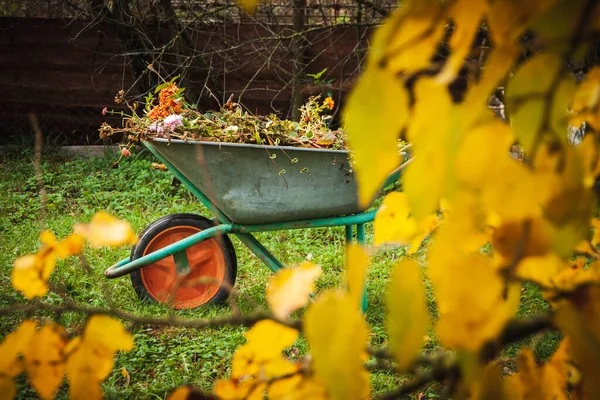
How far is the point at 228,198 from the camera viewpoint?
210cm

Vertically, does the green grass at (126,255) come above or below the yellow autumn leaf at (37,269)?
below

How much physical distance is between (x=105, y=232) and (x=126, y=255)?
2.82 meters

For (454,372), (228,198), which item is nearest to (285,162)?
(228,198)

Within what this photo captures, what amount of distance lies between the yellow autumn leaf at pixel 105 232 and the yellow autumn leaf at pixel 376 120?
9.6 inches

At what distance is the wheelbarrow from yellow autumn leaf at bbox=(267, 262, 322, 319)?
5.12 feet

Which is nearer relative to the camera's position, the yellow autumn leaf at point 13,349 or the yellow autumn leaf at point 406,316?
the yellow autumn leaf at point 406,316

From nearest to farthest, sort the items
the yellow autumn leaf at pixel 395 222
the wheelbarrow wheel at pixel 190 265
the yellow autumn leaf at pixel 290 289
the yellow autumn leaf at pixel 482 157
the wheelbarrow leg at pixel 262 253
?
the yellow autumn leaf at pixel 482 157 → the yellow autumn leaf at pixel 290 289 → the yellow autumn leaf at pixel 395 222 → the wheelbarrow leg at pixel 262 253 → the wheelbarrow wheel at pixel 190 265

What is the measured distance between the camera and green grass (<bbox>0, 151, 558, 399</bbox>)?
6.43 ft

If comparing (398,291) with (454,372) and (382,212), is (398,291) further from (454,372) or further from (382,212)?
(382,212)

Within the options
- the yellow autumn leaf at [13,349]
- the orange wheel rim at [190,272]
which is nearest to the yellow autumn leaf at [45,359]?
the yellow autumn leaf at [13,349]

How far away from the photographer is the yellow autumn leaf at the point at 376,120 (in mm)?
271

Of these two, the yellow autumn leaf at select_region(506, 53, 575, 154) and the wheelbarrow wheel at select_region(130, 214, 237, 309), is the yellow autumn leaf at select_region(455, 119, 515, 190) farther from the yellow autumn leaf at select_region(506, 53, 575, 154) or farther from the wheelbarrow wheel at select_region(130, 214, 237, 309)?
the wheelbarrow wheel at select_region(130, 214, 237, 309)

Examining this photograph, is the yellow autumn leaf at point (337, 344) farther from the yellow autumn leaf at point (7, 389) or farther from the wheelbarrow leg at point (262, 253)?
the wheelbarrow leg at point (262, 253)

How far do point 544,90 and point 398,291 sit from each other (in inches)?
5.6
